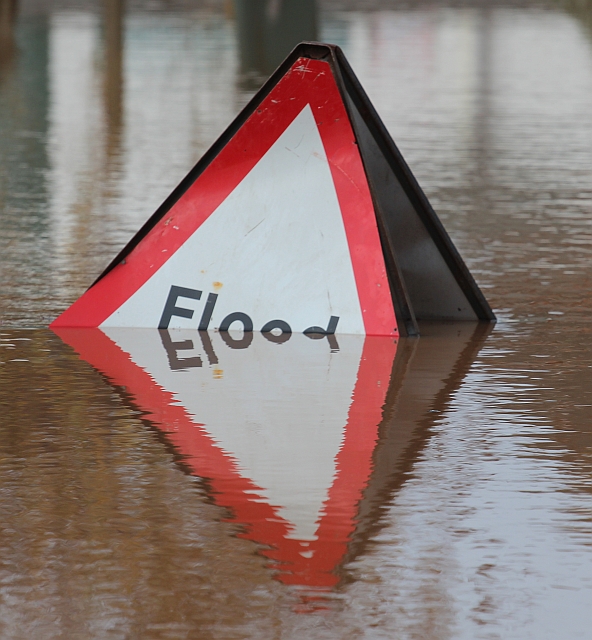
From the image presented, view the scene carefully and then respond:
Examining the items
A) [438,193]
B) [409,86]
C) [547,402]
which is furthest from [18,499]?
[409,86]

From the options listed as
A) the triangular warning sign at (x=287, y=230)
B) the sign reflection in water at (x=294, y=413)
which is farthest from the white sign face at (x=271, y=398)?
the triangular warning sign at (x=287, y=230)

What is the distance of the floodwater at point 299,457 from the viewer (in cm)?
305

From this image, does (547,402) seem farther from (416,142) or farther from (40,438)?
(416,142)

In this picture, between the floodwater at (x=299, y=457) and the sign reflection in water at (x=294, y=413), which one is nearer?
the floodwater at (x=299, y=457)

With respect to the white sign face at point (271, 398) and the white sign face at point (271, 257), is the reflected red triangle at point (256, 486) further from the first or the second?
the white sign face at point (271, 257)

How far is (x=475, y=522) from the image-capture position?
357 cm

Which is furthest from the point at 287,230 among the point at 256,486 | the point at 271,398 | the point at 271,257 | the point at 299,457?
the point at 256,486

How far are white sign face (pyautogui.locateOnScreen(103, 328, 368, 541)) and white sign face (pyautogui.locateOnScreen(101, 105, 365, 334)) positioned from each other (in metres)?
0.10

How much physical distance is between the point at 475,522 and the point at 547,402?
1344mm

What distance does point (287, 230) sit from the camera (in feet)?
19.8

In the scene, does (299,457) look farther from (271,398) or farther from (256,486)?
(271,398)

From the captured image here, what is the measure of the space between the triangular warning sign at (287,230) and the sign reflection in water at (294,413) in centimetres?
12

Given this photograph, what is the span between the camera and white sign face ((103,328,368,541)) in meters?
3.92

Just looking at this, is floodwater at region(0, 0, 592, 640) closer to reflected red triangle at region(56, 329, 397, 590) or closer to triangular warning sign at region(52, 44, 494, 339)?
reflected red triangle at region(56, 329, 397, 590)
